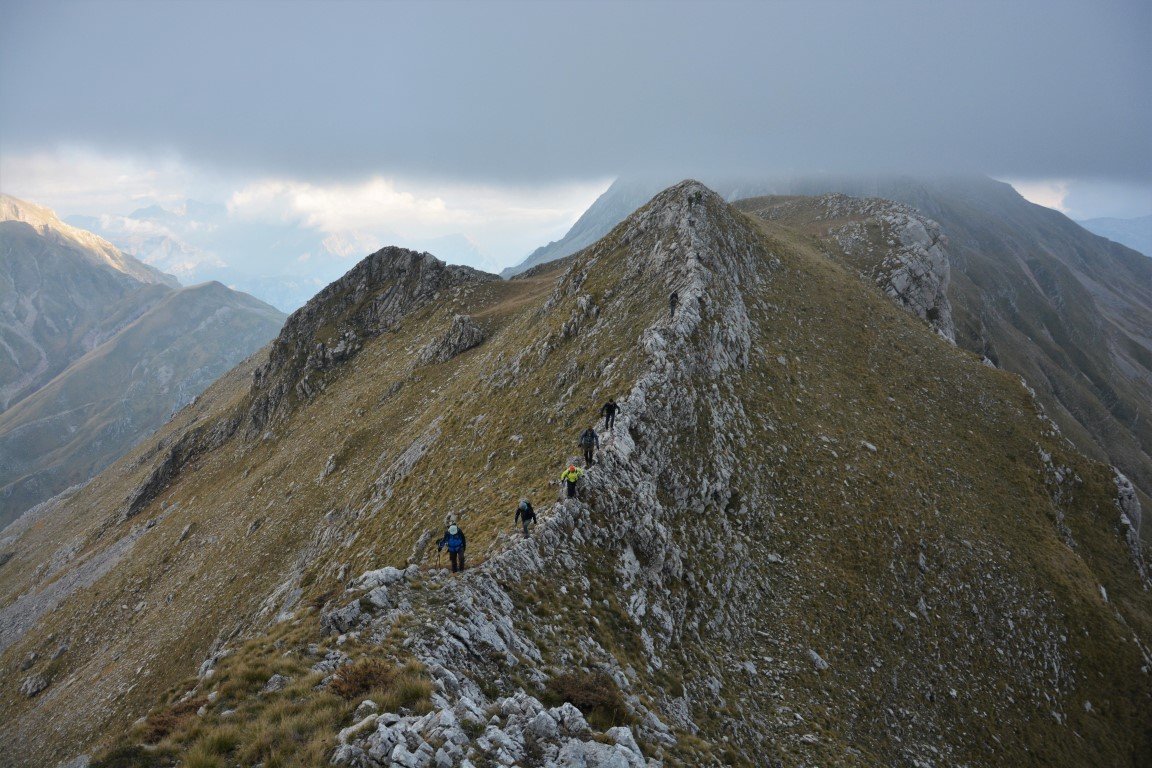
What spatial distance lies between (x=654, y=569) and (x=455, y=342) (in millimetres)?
42708

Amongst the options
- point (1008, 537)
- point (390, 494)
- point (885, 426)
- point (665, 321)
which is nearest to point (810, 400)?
point (885, 426)

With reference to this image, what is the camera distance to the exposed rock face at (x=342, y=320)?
7031cm

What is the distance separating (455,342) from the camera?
58.5 m

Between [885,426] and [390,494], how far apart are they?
3868 centimetres

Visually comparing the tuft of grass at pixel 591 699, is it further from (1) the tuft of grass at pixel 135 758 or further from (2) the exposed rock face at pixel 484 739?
(1) the tuft of grass at pixel 135 758

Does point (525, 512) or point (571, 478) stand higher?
point (571, 478)

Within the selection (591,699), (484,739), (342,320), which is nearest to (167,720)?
(484,739)

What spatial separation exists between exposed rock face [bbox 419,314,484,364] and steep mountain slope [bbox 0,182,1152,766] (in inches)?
13.6

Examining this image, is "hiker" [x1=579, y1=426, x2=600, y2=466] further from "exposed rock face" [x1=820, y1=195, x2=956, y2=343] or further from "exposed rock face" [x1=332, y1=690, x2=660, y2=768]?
"exposed rock face" [x1=820, y1=195, x2=956, y2=343]

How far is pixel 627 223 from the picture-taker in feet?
167

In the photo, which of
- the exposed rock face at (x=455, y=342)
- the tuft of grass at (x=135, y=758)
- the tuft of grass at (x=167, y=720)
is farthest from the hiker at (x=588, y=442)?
the exposed rock face at (x=455, y=342)

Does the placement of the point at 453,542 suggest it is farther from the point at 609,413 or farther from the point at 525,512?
the point at 609,413

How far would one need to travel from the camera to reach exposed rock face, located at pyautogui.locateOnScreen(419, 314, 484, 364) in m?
58.3

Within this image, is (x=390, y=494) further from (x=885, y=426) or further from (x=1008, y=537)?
(x=1008, y=537)
